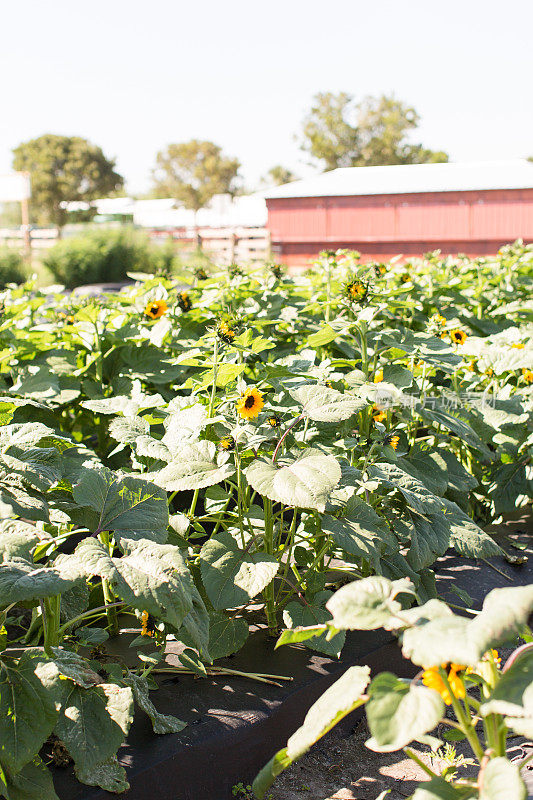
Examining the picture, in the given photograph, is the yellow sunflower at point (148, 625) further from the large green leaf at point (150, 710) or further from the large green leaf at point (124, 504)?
the large green leaf at point (124, 504)

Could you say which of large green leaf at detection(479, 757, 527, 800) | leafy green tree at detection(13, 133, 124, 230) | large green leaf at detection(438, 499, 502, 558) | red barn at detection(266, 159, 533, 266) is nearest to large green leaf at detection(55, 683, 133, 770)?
large green leaf at detection(479, 757, 527, 800)

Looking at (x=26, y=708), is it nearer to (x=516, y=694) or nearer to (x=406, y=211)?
(x=516, y=694)

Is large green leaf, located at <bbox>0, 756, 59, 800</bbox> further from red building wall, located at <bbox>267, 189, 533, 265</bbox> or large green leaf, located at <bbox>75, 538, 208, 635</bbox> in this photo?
red building wall, located at <bbox>267, 189, 533, 265</bbox>

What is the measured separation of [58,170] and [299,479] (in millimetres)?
42409

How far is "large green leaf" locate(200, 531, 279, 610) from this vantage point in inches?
64.9

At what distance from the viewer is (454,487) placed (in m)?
2.52

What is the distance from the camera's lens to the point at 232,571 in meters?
1.71

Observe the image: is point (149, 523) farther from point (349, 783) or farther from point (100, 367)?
point (100, 367)

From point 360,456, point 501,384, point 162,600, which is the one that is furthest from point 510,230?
point 162,600

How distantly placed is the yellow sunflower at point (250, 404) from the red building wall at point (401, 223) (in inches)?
669

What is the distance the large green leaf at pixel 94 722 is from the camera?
1.27 metres

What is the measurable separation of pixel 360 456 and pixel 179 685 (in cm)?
92

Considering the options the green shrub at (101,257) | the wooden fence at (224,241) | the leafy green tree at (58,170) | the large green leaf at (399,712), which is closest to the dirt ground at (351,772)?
the large green leaf at (399,712)

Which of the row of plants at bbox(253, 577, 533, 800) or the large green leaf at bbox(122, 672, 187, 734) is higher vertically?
→ the row of plants at bbox(253, 577, 533, 800)
